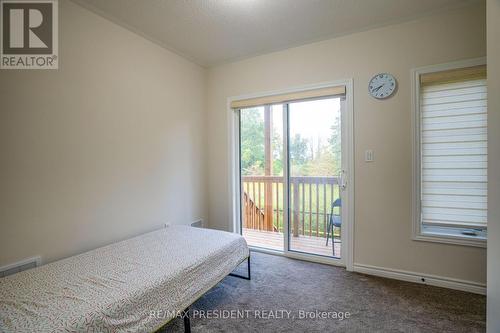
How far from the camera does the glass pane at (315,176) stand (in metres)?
2.75

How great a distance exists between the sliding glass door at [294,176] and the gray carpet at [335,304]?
0.52 meters

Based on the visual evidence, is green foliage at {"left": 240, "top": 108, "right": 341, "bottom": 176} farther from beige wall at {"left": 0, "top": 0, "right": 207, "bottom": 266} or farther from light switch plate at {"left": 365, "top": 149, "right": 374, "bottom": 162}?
beige wall at {"left": 0, "top": 0, "right": 207, "bottom": 266}

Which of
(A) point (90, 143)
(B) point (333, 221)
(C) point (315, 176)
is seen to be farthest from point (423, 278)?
(A) point (90, 143)

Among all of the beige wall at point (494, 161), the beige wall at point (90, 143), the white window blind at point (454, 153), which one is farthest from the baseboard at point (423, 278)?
the beige wall at point (90, 143)

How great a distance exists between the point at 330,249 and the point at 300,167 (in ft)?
3.42

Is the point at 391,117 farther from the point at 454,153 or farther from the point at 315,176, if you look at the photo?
the point at 315,176

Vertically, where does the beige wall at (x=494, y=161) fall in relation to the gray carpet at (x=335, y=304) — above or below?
above

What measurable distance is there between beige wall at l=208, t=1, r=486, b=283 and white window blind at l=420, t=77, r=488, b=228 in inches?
6.6

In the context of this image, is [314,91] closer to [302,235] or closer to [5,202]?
[302,235]

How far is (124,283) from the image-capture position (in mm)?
1402

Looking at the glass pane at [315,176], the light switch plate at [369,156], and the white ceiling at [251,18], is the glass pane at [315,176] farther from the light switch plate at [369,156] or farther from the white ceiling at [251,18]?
the white ceiling at [251,18]

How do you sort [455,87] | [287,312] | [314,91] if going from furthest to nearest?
[314,91]
[455,87]
[287,312]

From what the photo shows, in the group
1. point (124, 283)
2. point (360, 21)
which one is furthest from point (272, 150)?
point (124, 283)

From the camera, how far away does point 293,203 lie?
3.01m
